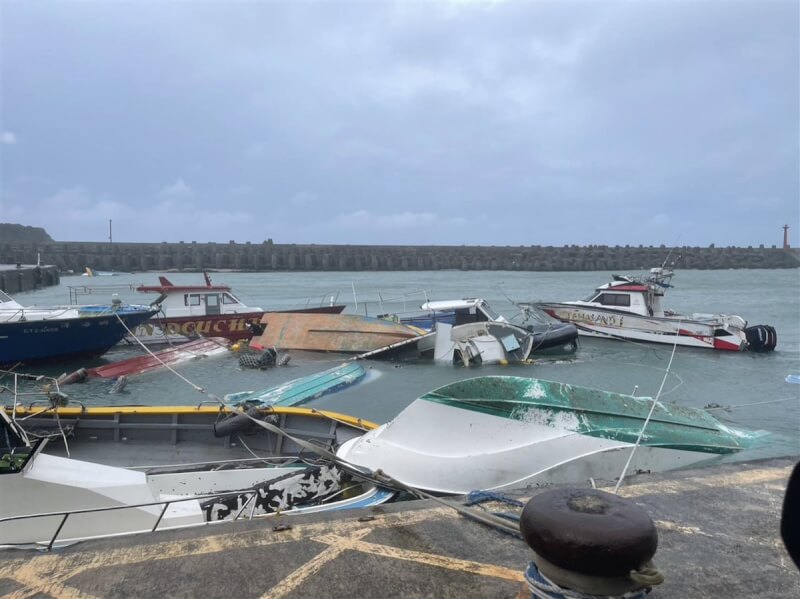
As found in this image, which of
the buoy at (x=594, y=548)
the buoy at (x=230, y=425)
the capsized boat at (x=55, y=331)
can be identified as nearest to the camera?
the buoy at (x=594, y=548)

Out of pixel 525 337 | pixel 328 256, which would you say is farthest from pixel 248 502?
pixel 328 256

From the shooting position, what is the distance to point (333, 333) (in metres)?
21.9

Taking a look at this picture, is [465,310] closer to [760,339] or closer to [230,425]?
[760,339]

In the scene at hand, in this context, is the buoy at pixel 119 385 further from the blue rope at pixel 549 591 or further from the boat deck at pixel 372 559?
the blue rope at pixel 549 591

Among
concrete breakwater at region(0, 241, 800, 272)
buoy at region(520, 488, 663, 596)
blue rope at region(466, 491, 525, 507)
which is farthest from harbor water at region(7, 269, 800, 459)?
concrete breakwater at region(0, 241, 800, 272)

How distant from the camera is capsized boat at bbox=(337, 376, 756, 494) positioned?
5953mm

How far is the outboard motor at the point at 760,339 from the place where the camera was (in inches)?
896

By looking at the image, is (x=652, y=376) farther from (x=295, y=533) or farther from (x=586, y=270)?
(x=586, y=270)

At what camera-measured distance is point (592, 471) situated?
6184 mm

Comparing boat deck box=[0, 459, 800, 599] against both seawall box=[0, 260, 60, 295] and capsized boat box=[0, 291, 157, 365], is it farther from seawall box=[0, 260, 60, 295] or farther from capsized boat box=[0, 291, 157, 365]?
seawall box=[0, 260, 60, 295]

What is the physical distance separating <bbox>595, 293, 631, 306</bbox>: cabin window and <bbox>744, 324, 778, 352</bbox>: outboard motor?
15.7 feet

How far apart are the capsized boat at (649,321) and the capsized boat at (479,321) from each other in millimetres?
1627

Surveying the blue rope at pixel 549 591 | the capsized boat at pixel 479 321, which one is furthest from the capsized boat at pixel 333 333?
the blue rope at pixel 549 591

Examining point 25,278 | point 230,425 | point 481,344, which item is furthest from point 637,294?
point 25,278
